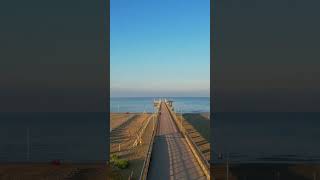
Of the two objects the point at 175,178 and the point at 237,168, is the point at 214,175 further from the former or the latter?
the point at 237,168

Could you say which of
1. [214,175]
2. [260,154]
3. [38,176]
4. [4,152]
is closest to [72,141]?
[4,152]

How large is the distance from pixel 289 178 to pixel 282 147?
2531 cm

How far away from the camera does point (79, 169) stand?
35.3 metres

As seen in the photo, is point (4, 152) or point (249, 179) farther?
point (4, 152)

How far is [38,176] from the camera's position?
32.5 metres

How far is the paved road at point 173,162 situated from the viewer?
2877 cm

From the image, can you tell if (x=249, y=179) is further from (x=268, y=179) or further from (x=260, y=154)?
(x=260, y=154)

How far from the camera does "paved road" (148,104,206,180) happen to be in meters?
28.8

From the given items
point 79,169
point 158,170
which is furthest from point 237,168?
point 79,169

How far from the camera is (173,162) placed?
34.1 meters

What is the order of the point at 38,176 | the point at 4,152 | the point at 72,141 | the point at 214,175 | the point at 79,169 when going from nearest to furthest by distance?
the point at 214,175 → the point at 38,176 → the point at 79,169 → the point at 4,152 → the point at 72,141

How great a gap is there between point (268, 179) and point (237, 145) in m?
27.0

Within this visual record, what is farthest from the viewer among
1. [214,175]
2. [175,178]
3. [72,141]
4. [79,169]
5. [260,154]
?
[72,141]

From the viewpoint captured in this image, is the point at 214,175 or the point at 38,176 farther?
the point at 38,176
